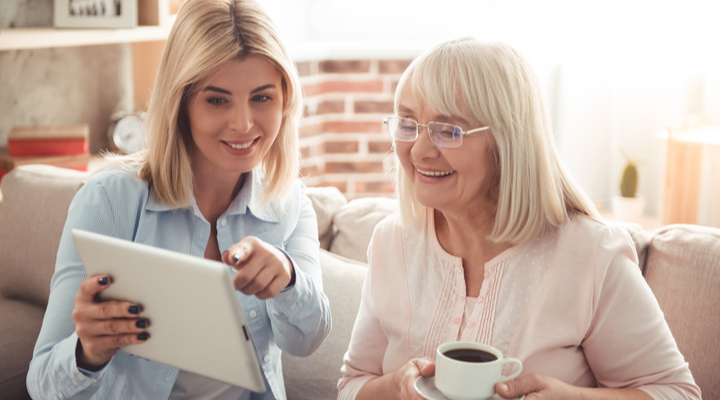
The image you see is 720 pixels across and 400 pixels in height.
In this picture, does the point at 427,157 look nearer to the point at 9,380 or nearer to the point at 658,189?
the point at 9,380

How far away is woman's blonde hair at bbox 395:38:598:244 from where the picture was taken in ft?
3.82

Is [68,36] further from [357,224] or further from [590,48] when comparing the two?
[590,48]

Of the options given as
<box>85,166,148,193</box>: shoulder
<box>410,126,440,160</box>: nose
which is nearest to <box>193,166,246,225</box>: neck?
<box>85,166,148,193</box>: shoulder

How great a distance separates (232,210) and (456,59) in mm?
569

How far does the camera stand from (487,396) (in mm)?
926

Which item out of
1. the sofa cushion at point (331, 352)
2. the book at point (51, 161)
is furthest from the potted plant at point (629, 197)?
the book at point (51, 161)

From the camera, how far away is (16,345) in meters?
1.88

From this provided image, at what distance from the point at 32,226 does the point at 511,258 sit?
1477mm

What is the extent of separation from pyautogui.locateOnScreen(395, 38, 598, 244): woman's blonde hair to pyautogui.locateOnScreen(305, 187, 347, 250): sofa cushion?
750 mm

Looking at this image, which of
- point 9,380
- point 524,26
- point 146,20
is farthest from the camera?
point 524,26

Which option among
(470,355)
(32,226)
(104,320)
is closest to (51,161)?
(32,226)

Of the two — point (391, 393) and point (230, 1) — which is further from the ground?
point (230, 1)

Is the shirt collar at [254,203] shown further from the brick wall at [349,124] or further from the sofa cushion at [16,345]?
the brick wall at [349,124]

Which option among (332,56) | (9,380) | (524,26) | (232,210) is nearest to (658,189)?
(524,26)
